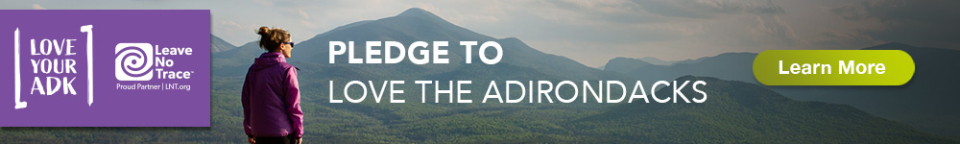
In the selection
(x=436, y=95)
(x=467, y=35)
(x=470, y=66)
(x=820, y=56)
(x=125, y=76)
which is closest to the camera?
(x=125, y=76)

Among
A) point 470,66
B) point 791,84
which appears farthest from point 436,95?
point 791,84

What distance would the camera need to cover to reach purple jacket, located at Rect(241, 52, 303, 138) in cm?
356

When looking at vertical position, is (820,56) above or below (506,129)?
above

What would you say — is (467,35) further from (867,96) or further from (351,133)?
(867,96)

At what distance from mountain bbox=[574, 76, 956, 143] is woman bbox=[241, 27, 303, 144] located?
16.2m

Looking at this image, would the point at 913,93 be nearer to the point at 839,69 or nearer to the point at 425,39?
the point at 839,69

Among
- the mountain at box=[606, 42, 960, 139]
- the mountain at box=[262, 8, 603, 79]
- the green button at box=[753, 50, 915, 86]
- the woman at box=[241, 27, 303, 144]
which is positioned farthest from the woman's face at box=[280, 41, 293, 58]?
the mountain at box=[262, 8, 603, 79]

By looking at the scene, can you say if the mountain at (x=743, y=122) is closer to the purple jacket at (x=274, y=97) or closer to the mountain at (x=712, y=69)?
the mountain at (x=712, y=69)

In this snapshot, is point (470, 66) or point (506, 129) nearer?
point (506, 129)

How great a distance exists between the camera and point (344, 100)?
28047 mm

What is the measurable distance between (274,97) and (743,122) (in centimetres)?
1755

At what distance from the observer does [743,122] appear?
19578 mm

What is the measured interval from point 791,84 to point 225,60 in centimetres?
2134

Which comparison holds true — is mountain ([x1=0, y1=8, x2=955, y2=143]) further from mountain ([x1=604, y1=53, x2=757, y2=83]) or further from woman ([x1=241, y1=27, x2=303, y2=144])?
woman ([x1=241, y1=27, x2=303, y2=144])
